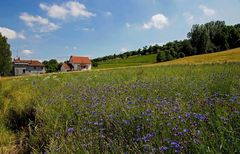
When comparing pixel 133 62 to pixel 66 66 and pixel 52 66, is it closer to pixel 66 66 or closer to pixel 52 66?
pixel 66 66

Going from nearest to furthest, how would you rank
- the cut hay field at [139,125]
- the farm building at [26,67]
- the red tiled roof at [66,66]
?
the cut hay field at [139,125]
the red tiled roof at [66,66]
the farm building at [26,67]

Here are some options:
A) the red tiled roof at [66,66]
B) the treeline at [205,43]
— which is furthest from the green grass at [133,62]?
the red tiled roof at [66,66]

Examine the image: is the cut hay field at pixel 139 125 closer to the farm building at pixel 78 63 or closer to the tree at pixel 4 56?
the tree at pixel 4 56

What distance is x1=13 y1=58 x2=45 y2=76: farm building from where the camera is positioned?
7700 centimetres

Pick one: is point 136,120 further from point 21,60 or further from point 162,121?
point 21,60

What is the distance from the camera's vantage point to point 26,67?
79.4 metres

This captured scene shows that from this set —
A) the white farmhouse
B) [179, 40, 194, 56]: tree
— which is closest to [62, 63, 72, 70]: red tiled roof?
the white farmhouse

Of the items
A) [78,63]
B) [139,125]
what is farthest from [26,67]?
[139,125]

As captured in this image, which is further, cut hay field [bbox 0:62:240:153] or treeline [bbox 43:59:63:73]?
treeline [bbox 43:59:63:73]

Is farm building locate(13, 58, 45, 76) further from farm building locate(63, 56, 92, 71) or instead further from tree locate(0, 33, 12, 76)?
tree locate(0, 33, 12, 76)

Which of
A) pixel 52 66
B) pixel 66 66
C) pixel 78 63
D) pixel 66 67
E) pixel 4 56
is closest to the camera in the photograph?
pixel 4 56

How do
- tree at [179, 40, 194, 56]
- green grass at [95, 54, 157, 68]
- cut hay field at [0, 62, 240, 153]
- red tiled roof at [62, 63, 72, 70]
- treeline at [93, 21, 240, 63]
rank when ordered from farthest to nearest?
1. red tiled roof at [62, 63, 72, 70]
2. green grass at [95, 54, 157, 68]
3. tree at [179, 40, 194, 56]
4. treeline at [93, 21, 240, 63]
5. cut hay field at [0, 62, 240, 153]

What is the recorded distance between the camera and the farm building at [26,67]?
77.0 meters

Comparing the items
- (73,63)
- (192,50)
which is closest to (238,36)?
(192,50)
